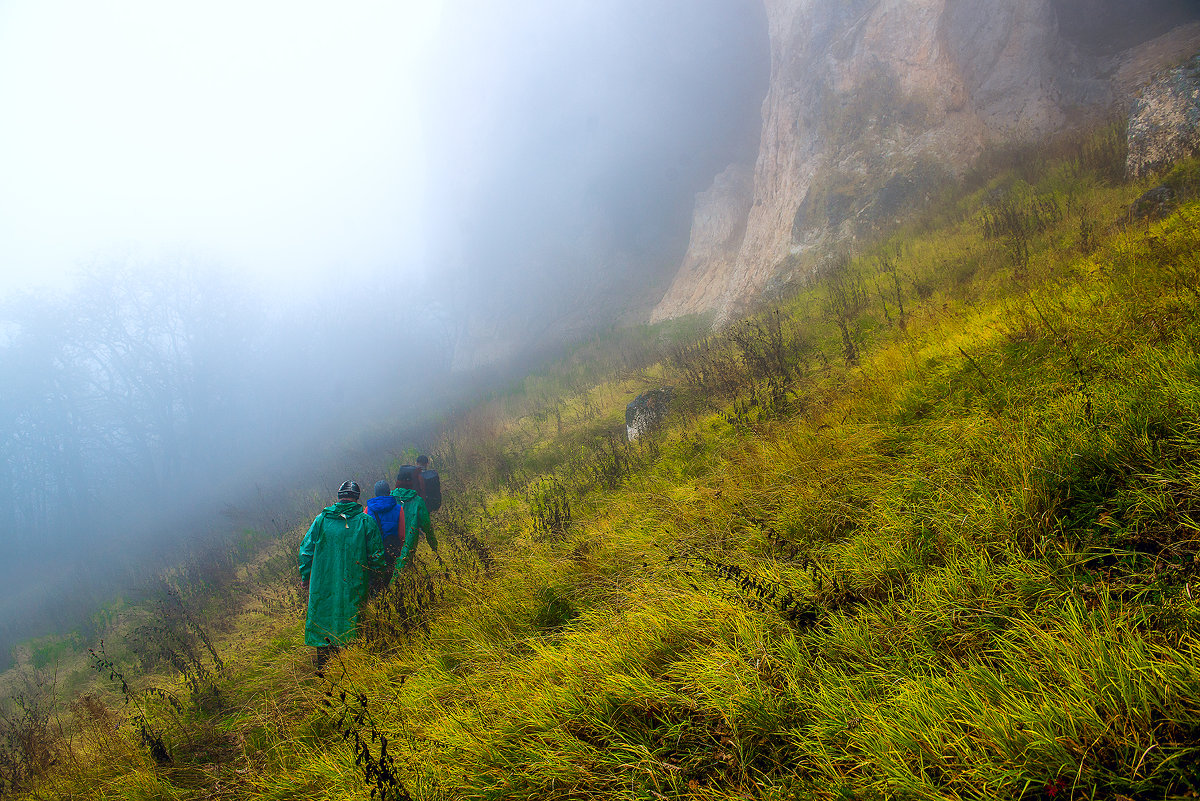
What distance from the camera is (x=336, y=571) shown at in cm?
413

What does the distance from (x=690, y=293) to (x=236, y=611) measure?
18.4 metres

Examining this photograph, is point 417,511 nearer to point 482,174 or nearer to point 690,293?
point 690,293

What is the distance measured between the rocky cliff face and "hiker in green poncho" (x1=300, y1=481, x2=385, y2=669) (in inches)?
495

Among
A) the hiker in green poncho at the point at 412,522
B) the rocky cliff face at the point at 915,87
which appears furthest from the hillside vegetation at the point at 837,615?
the rocky cliff face at the point at 915,87

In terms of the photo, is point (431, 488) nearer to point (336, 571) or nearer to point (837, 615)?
point (336, 571)

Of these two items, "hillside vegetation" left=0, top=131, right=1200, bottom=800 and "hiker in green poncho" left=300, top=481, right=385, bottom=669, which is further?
"hiker in green poncho" left=300, top=481, right=385, bottom=669

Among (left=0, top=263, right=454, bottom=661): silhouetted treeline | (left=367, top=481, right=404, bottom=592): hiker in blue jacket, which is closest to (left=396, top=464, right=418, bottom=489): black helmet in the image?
(left=367, top=481, right=404, bottom=592): hiker in blue jacket

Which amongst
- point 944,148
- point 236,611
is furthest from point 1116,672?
point 944,148

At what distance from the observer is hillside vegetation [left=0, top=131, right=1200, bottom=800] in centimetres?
138

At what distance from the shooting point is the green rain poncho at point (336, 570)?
4043mm

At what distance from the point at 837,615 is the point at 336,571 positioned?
4.16 metres

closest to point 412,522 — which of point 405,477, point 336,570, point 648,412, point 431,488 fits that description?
point 405,477

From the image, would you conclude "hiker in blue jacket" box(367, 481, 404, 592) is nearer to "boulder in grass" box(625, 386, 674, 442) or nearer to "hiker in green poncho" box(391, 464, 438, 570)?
"hiker in green poncho" box(391, 464, 438, 570)

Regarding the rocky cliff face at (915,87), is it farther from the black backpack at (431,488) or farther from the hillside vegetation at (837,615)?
the black backpack at (431,488)
